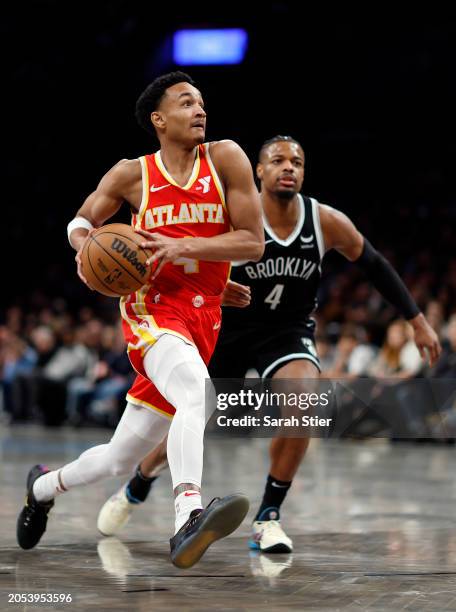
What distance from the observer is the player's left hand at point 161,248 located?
13.7ft

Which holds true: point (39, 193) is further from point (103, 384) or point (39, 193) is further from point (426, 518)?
point (426, 518)

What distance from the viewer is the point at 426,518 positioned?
6.30 metres

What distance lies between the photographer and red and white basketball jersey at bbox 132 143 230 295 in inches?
177

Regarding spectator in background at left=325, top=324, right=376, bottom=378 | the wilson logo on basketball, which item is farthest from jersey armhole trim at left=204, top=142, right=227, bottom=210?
spectator in background at left=325, top=324, right=376, bottom=378

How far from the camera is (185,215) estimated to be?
451 cm

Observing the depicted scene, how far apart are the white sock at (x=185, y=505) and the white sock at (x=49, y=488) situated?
42.9 inches

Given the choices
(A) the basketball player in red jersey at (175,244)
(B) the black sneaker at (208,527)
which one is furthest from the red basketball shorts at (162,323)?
(B) the black sneaker at (208,527)

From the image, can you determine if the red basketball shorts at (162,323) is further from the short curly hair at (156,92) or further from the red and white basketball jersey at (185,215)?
the short curly hair at (156,92)

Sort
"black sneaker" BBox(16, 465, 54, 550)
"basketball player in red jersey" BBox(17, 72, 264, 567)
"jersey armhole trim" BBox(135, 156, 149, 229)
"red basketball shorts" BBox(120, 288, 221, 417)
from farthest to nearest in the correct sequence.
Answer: "black sneaker" BBox(16, 465, 54, 550) < "jersey armhole trim" BBox(135, 156, 149, 229) < "red basketball shorts" BBox(120, 288, 221, 417) < "basketball player in red jersey" BBox(17, 72, 264, 567)

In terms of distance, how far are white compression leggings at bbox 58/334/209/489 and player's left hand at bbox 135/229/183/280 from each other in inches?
13.6

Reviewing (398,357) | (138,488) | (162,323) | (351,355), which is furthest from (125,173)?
(351,355)

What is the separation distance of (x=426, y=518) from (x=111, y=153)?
45.4 ft

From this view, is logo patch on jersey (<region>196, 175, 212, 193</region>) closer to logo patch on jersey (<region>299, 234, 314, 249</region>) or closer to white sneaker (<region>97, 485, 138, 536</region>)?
logo patch on jersey (<region>299, 234, 314, 249</region>)

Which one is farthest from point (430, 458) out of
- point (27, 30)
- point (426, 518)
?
point (27, 30)
